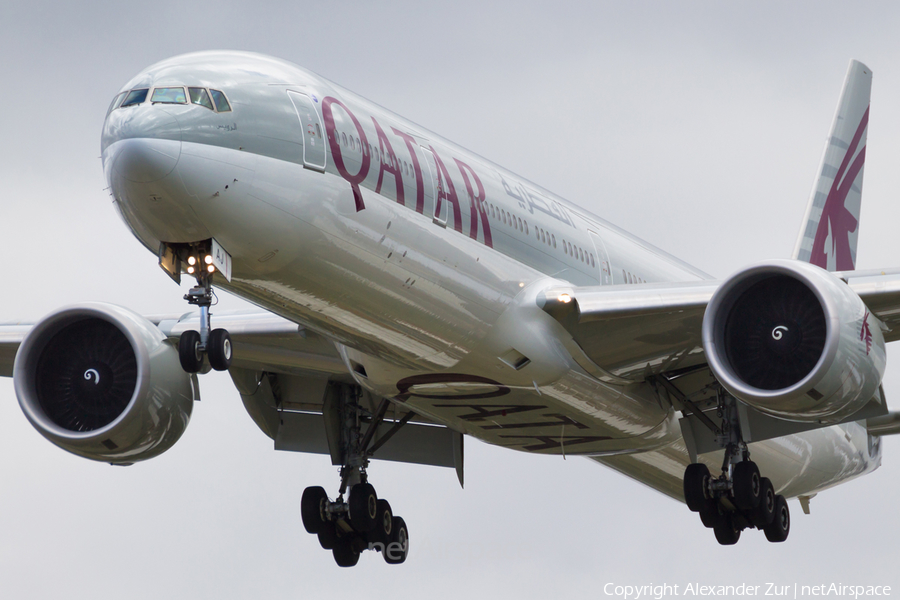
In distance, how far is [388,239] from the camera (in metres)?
16.0

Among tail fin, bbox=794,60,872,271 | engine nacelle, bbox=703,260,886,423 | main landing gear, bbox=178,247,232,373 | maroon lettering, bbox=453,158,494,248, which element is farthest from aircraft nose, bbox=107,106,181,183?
tail fin, bbox=794,60,872,271

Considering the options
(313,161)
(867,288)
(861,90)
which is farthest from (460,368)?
(861,90)

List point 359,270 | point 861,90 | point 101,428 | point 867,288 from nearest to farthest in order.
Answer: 1. point 359,270
2. point 867,288
3. point 101,428
4. point 861,90

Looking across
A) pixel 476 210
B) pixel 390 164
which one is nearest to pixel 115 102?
pixel 390 164

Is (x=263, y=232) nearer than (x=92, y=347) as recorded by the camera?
Yes

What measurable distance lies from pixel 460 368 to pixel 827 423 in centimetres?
487

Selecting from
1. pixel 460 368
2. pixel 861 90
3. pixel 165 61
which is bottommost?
pixel 460 368

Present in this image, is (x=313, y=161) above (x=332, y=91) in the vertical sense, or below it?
below

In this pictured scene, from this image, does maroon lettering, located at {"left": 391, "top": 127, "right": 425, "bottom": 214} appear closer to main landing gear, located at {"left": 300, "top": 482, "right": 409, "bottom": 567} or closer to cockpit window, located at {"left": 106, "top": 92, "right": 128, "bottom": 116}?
cockpit window, located at {"left": 106, "top": 92, "right": 128, "bottom": 116}

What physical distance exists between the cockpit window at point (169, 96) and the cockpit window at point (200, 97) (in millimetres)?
98

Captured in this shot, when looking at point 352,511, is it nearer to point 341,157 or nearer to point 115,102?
point 341,157

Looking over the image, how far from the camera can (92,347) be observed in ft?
66.0

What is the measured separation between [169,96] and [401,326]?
4282 millimetres

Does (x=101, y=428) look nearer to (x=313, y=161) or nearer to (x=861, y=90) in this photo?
(x=313, y=161)
